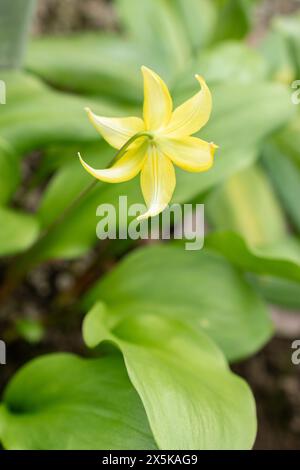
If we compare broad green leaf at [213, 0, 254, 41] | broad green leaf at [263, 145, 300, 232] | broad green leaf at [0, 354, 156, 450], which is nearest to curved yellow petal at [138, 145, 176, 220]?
broad green leaf at [0, 354, 156, 450]

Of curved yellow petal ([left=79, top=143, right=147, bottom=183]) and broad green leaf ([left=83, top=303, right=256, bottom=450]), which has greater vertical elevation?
curved yellow petal ([left=79, top=143, right=147, bottom=183])

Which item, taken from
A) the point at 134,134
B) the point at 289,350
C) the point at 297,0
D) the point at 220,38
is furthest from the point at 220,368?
the point at 297,0

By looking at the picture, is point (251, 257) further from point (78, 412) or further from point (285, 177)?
point (285, 177)

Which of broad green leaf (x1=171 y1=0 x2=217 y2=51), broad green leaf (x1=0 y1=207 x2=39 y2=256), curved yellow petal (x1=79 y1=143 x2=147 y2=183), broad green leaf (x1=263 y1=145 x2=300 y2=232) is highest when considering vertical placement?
broad green leaf (x1=171 y1=0 x2=217 y2=51)

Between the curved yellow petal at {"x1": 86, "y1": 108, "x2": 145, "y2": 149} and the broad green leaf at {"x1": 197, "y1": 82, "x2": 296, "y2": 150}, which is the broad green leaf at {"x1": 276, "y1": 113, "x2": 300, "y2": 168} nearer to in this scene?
the broad green leaf at {"x1": 197, "y1": 82, "x2": 296, "y2": 150}

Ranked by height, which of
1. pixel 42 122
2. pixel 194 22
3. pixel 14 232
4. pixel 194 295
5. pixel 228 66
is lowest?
pixel 194 295

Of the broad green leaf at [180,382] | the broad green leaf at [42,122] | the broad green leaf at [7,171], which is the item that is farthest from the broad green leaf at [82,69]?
the broad green leaf at [180,382]

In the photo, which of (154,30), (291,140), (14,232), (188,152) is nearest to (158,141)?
(188,152)
